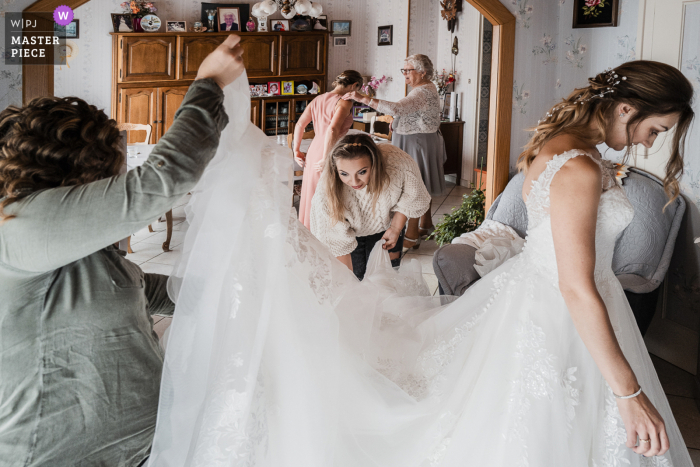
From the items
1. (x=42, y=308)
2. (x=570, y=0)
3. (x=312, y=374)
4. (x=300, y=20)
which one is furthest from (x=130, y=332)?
(x=300, y=20)

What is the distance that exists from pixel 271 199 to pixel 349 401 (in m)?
0.52

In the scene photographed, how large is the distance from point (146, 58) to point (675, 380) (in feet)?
23.4

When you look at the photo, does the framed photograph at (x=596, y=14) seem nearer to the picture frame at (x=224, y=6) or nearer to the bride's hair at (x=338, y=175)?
the bride's hair at (x=338, y=175)

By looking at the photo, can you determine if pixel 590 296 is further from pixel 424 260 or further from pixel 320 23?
pixel 320 23

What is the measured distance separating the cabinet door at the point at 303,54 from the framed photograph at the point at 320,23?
11cm

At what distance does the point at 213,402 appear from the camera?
47.4 inches

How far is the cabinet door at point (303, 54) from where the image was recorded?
8688 millimetres

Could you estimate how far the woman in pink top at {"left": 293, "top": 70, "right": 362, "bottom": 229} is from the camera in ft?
13.9

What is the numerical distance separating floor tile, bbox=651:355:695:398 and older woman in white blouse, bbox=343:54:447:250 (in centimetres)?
244

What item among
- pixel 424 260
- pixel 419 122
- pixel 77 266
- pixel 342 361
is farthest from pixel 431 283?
pixel 77 266

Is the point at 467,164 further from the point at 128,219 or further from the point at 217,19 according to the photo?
the point at 128,219

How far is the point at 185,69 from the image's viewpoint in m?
7.99

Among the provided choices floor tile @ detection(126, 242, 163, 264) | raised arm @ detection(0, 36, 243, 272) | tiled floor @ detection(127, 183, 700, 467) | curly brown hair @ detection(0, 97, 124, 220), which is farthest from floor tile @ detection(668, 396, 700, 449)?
floor tile @ detection(126, 242, 163, 264)

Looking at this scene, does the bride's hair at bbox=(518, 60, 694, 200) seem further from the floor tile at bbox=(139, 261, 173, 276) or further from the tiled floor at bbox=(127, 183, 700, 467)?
the floor tile at bbox=(139, 261, 173, 276)
